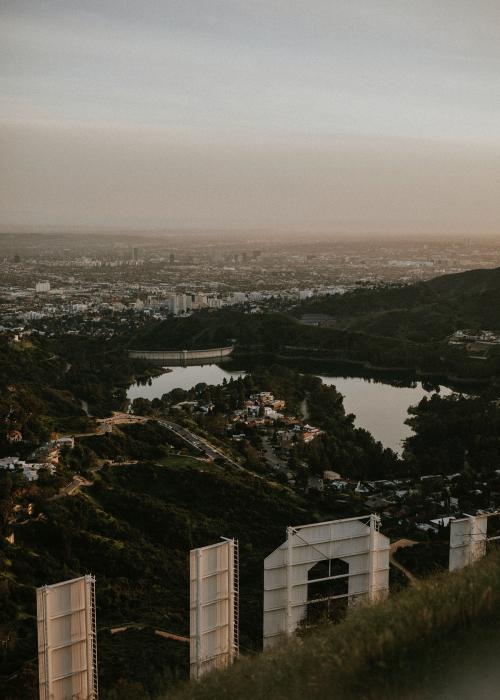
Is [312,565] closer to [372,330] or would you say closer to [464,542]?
[464,542]

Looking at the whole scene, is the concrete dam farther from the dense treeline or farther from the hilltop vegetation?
the dense treeline

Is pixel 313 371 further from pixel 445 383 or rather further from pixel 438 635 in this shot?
pixel 438 635

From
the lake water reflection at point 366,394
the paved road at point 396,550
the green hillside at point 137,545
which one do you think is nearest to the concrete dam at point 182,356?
the lake water reflection at point 366,394

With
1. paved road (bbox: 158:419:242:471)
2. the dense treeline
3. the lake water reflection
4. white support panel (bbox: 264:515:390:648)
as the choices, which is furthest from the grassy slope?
the lake water reflection

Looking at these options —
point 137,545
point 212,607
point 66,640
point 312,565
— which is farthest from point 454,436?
point 66,640

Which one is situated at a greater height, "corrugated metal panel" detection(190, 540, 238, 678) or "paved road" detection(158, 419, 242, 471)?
"corrugated metal panel" detection(190, 540, 238, 678)
